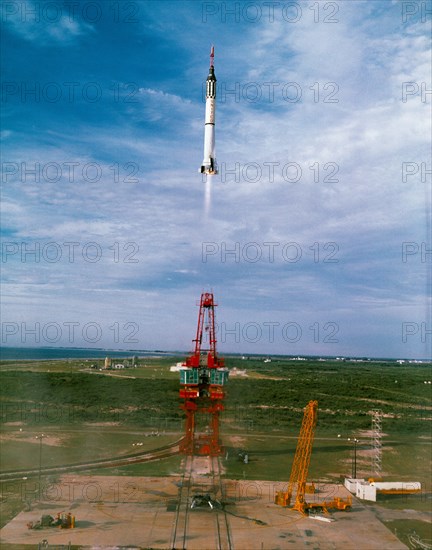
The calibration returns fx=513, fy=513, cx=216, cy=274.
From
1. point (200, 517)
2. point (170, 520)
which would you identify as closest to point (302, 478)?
point (200, 517)

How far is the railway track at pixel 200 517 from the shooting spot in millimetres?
37531

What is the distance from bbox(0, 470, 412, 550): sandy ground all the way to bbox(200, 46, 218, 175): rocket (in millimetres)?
32090

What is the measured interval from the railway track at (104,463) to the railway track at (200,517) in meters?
7.26

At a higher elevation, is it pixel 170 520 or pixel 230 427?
pixel 230 427

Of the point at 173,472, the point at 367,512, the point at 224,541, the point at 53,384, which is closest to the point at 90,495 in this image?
the point at 173,472

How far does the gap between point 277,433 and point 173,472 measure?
26.2 m

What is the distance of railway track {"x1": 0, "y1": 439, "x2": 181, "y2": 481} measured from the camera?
52.2 m

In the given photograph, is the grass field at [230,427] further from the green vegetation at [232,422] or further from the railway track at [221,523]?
the railway track at [221,523]

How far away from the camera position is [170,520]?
41219 mm

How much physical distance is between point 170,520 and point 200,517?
2.55m

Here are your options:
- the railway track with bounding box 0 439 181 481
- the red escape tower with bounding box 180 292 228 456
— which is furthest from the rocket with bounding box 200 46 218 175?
the railway track with bounding box 0 439 181 481

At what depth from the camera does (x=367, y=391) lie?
481 feet

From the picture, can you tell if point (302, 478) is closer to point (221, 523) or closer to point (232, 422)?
point (221, 523)

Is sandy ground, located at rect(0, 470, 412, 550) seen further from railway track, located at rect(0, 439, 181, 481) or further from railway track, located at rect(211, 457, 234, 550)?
railway track, located at rect(0, 439, 181, 481)
